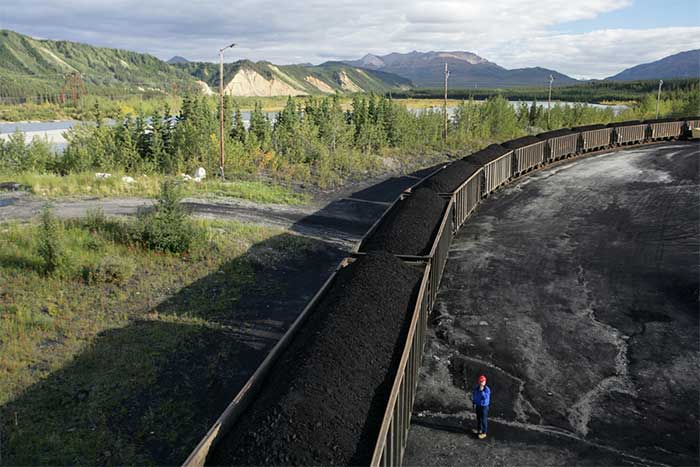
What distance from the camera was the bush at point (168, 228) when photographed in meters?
17.7

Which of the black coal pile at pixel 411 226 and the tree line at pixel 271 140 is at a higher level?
the tree line at pixel 271 140

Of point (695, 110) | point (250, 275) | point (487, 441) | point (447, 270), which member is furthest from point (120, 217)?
point (695, 110)

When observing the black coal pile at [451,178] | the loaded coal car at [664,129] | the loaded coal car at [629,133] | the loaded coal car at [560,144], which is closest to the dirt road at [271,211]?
the black coal pile at [451,178]

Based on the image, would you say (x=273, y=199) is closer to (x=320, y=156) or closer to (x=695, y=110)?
(x=320, y=156)

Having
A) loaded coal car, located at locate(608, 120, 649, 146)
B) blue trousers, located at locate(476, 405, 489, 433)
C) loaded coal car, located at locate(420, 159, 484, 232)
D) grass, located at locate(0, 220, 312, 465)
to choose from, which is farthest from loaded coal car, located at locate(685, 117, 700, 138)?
blue trousers, located at locate(476, 405, 489, 433)

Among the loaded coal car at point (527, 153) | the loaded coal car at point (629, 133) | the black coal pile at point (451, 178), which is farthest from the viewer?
the loaded coal car at point (629, 133)

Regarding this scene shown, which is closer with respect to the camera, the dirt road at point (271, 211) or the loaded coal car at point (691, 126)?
the dirt road at point (271, 211)

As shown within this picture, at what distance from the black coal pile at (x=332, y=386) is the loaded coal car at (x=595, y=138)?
1374 inches

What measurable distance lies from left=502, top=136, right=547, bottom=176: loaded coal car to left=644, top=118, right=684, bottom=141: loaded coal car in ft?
61.1

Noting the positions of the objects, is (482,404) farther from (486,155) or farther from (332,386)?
(486,155)

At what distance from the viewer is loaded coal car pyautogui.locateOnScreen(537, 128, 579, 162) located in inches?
1387

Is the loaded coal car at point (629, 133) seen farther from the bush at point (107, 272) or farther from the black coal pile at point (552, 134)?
the bush at point (107, 272)

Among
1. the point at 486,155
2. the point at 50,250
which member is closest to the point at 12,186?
the point at 50,250

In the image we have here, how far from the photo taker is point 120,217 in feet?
68.4
